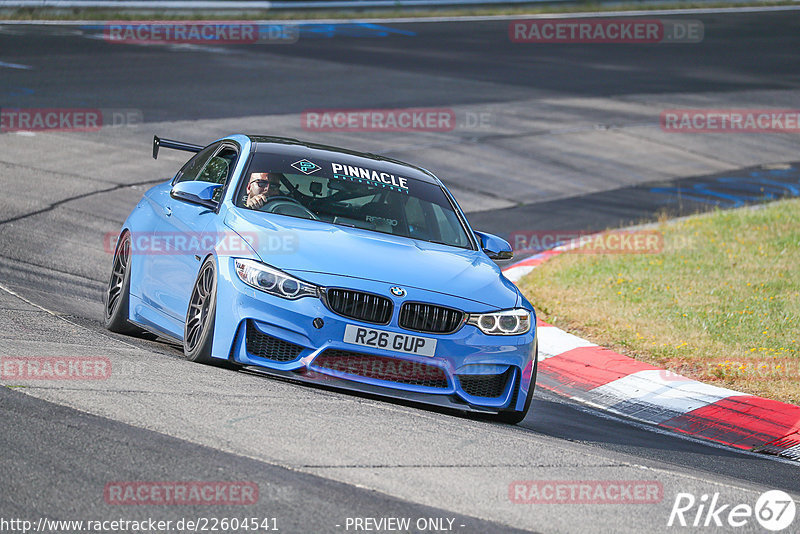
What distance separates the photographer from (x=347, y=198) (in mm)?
7707

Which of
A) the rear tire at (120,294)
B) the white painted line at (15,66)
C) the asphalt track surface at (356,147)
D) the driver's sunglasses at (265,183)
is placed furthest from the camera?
the white painted line at (15,66)

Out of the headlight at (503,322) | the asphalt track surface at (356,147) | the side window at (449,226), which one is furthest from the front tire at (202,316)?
the side window at (449,226)

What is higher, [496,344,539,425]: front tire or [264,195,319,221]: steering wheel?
[264,195,319,221]: steering wheel

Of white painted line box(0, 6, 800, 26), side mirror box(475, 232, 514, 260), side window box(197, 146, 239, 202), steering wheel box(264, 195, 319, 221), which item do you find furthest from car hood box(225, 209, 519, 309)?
white painted line box(0, 6, 800, 26)

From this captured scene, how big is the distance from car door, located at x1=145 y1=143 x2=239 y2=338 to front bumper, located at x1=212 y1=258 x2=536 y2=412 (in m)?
0.60

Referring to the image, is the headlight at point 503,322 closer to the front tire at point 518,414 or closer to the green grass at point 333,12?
the front tire at point 518,414

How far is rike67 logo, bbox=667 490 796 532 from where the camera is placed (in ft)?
16.6

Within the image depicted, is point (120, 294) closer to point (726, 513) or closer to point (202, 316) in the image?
point (202, 316)

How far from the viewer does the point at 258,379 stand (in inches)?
259

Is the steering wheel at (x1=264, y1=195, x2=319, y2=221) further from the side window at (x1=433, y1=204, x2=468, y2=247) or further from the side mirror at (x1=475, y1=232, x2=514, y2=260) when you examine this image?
the side mirror at (x1=475, y1=232, x2=514, y2=260)

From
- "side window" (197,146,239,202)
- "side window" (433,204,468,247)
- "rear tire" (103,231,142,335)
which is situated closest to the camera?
"side window" (433,204,468,247)

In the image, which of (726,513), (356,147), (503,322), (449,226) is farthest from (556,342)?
(356,147)

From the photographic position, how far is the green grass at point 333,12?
28.2 m

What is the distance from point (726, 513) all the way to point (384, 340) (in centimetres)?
210
